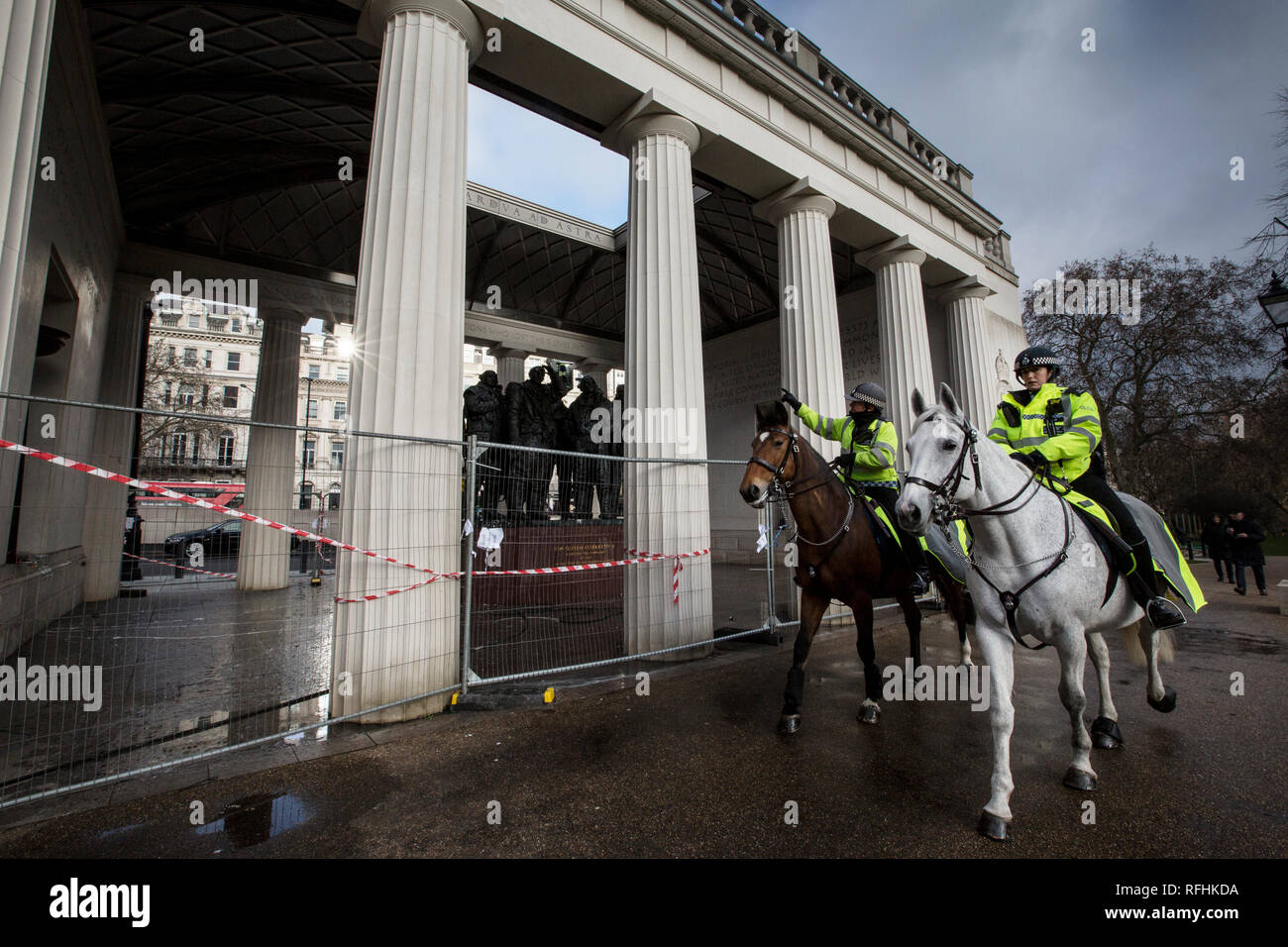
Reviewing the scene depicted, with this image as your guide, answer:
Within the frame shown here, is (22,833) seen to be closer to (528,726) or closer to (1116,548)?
(528,726)

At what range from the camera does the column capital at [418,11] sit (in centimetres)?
516

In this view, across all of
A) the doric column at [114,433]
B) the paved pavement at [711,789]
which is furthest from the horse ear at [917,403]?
the doric column at [114,433]

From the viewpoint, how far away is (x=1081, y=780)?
2.97 m

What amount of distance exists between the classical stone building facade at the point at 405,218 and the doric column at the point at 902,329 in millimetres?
55

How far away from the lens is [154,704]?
474cm

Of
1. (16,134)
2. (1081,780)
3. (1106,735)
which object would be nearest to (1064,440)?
(1081,780)

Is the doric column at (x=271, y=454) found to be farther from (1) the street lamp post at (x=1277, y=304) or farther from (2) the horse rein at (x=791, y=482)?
(1) the street lamp post at (x=1277, y=304)

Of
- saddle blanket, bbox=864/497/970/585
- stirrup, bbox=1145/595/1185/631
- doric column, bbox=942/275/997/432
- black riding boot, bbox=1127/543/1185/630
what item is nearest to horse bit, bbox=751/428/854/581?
saddle blanket, bbox=864/497/970/585

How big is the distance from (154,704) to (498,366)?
15712 millimetres

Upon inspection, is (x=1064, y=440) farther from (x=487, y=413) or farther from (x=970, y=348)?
(x=970, y=348)

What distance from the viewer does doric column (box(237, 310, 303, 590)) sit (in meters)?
11.7

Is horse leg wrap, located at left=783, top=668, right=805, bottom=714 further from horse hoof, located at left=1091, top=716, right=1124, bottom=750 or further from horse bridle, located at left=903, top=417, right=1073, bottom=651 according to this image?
horse hoof, located at left=1091, top=716, right=1124, bottom=750

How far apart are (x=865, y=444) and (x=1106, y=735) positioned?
9.04 ft

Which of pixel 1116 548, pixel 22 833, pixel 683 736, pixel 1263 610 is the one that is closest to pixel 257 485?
pixel 22 833
